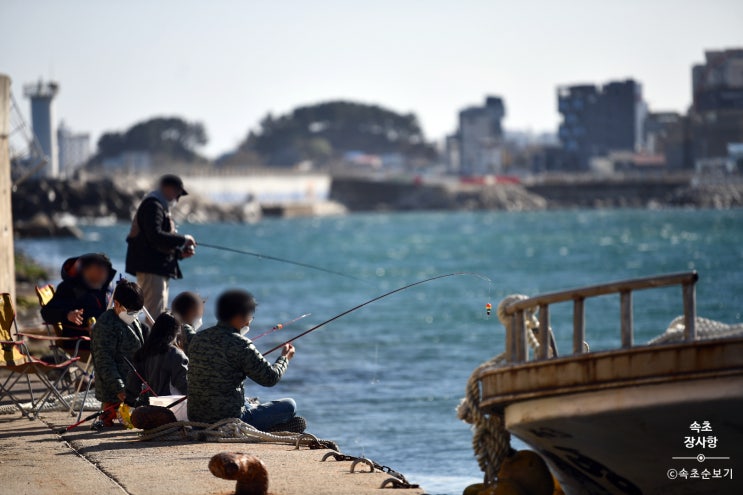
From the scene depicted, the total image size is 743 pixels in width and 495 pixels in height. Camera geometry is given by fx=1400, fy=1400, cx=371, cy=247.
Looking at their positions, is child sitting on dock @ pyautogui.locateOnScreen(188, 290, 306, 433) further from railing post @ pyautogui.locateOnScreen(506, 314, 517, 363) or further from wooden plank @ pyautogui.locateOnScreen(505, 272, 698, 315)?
wooden plank @ pyautogui.locateOnScreen(505, 272, 698, 315)

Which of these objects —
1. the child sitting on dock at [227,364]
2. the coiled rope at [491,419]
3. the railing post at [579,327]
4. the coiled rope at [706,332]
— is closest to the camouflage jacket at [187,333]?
the child sitting on dock at [227,364]

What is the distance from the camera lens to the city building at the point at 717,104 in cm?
12000

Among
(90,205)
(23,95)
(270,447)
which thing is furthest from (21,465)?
(90,205)

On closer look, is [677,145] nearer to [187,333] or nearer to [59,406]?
[59,406]

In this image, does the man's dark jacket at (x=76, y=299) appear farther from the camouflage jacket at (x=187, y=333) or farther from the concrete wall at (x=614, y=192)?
the concrete wall at (x=614, y=192)

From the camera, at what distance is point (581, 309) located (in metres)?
7.18

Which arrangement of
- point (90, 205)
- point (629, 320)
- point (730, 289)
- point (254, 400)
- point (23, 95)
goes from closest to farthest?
1. point (629, 320)
2. point (254, 400)
3. point (730, 289)
4. point (23, 95)
5. point (90, 205)

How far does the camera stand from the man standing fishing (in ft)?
34.6

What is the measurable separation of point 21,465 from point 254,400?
197 centimetres

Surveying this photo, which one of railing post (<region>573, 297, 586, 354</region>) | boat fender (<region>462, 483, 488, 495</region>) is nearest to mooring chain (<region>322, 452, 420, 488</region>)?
boat fender (<region>462, 483, 488, 495</region>)

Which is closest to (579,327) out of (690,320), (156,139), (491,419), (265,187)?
(690,320)

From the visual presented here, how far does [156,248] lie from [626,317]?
4.58 meters

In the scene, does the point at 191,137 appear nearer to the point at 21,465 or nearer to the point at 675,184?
the point at 675,184

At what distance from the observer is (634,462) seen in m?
7.25
